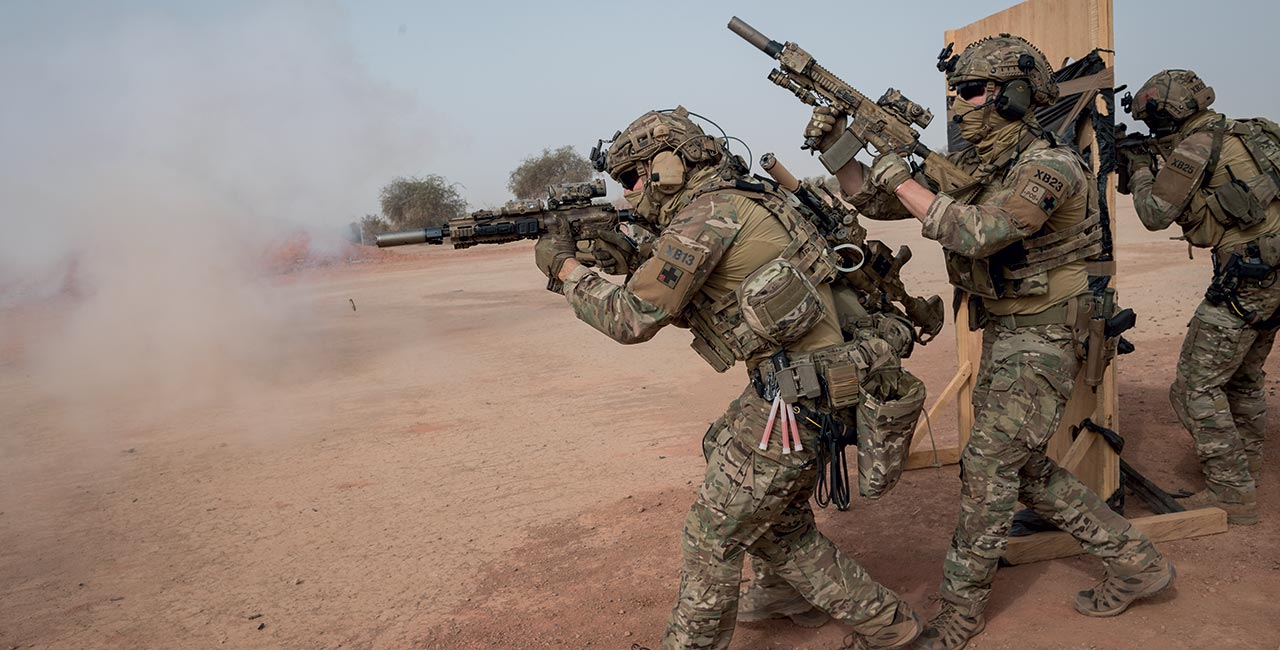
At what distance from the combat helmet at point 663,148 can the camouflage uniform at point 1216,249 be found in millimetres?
3422

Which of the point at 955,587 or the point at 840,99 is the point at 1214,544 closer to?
the point at 955,587

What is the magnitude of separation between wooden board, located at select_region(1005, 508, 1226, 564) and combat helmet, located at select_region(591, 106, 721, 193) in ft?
9.33

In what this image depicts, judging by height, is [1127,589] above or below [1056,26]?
below

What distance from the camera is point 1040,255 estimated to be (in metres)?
4.39

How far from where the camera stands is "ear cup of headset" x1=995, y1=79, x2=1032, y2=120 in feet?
14.4

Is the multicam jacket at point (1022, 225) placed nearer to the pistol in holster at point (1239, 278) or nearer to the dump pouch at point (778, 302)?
the dump pouch at point (778, 302)

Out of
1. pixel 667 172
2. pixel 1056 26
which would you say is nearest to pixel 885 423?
pixel 667 172

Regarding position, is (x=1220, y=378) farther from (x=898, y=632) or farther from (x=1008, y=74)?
(x=898, y=632)

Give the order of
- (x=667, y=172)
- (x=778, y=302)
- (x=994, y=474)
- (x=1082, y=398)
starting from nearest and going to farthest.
Answer: (x=778, y=302), (x=667, y=172), (x=994, y=474), (x=1082, y=398)

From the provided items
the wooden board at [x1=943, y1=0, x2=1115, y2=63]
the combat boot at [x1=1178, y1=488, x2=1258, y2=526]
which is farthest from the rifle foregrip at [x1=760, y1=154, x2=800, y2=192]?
the combat boot at [x1=1178, y1=488, x2=1258, y2=526]

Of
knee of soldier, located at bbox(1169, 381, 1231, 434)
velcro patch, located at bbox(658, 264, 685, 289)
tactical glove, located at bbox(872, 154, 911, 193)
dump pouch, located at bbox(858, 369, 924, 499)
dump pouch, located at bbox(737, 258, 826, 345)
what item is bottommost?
knee of soldier, located at bbox(1169, 381, 1231, 434)

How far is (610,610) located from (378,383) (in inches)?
290

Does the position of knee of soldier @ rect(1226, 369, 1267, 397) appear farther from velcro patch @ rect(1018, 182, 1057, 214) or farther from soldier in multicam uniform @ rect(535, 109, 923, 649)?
soldier in multicam uniform @ rect(535, 109, 923, 649)

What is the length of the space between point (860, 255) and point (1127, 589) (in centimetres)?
204
